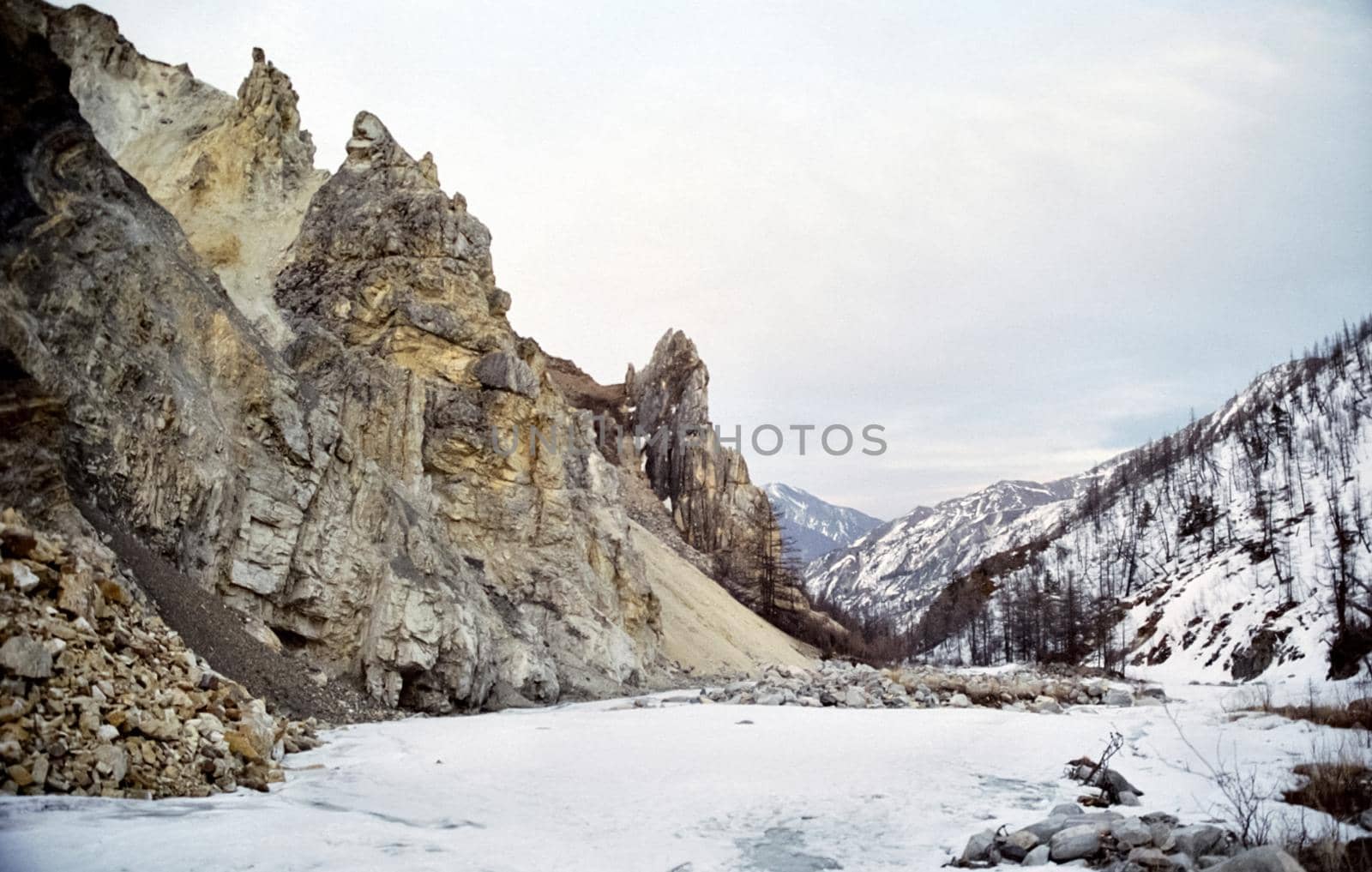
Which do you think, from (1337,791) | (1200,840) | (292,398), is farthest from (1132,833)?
(292,398)

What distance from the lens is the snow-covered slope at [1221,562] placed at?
47.8 meters

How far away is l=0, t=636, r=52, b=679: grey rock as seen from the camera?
20.3 ft

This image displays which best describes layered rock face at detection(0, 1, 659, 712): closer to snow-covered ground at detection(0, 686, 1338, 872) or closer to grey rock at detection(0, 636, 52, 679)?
grey rock at detection(0, 636, 52, 679)

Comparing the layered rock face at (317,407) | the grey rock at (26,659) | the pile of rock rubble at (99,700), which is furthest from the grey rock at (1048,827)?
the layered rock face at (317,407)

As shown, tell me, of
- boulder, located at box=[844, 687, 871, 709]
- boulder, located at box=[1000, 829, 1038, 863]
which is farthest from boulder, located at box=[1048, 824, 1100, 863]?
boulder, located at box=[844, 687, 871, 709]

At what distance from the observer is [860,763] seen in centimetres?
1046

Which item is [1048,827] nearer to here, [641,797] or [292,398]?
[641,797]

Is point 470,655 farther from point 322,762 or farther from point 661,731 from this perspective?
point 322,762

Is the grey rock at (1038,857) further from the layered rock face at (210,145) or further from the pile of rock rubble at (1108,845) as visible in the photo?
the layered rock face at (210,145)

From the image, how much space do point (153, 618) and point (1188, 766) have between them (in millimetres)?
12752

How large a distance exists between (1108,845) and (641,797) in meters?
4.54

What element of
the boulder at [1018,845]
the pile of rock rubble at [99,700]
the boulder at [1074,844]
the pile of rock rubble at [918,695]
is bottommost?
the pile of rock rubble at [918,695]

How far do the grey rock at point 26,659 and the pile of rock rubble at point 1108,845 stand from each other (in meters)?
7.61

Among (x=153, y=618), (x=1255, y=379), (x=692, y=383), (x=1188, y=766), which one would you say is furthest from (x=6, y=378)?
(x=1255, y=379)
